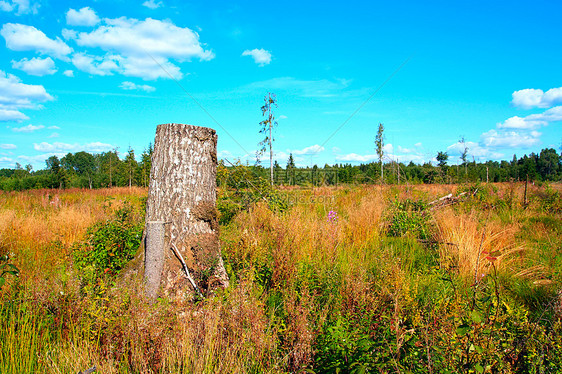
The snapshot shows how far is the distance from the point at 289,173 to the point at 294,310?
14358 millimetres

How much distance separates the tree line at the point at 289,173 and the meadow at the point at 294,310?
10.9 ft

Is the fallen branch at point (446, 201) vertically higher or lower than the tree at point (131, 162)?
lower

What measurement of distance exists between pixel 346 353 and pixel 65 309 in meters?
2.60

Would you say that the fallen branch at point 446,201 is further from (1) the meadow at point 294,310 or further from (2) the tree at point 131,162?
(2) the tree at point 131,162

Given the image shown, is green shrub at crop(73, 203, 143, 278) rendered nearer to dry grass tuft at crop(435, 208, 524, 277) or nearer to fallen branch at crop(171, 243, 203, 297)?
fallen branch at crop(171, 243, 203, 297)

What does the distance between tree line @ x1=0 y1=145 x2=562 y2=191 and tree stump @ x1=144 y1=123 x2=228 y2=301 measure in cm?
327

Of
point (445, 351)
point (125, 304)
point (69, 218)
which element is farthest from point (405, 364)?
point (69, 218)

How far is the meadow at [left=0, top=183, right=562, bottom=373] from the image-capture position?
209cm

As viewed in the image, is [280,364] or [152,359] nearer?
[152,359]

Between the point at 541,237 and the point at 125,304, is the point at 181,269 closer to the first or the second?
the point at 125,304

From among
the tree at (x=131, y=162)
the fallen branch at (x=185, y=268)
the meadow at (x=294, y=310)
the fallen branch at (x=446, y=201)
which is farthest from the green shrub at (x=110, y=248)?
the tree at (x=131, y=162)

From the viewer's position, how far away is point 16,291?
3.14 metres

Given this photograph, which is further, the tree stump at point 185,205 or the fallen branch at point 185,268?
the tree stump at point 185,205

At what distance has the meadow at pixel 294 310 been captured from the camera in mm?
2092
